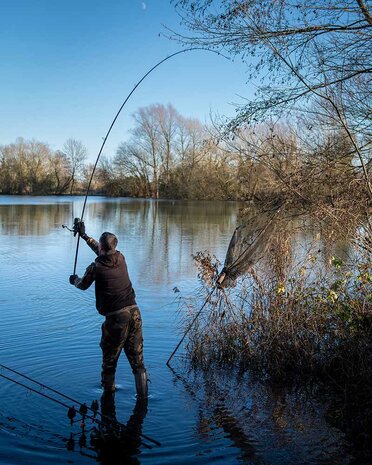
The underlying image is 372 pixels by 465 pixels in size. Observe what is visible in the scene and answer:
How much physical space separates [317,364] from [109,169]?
77253 millimetres

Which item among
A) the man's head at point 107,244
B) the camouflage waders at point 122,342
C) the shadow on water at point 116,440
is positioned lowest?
the shadow on water at point 116,440

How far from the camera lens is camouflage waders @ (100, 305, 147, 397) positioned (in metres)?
6.11

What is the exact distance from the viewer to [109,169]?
8231cm

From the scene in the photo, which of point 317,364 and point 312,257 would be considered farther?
point 312,257

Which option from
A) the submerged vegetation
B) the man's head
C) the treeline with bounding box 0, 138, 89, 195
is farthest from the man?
the treeline with bounding box 0, 138, 89, 195

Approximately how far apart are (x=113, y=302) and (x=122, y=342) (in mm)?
508

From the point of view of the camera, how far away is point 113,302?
6098 millimetres

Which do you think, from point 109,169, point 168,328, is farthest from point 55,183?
point 168,328

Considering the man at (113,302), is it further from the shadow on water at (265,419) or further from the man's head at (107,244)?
the shadow on water at (265,419)

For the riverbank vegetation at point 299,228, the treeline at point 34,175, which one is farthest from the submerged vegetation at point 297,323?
the treeline at point 34,175

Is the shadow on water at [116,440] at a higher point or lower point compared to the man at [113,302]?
lower

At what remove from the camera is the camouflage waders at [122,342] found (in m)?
6.11

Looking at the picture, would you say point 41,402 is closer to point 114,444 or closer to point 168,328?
point 114,444

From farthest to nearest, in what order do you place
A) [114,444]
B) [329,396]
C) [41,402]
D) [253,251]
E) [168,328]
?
[168,328] < [253,251] < [329,396] < [41,402] < [114,444]
